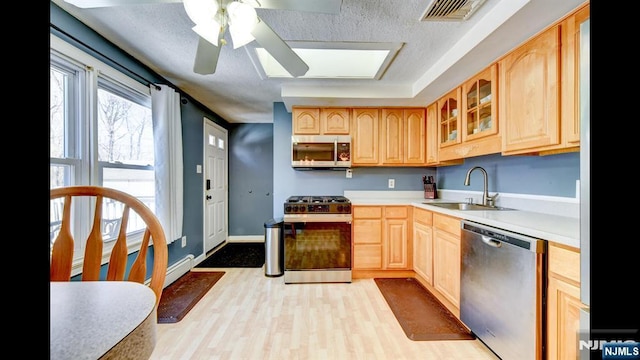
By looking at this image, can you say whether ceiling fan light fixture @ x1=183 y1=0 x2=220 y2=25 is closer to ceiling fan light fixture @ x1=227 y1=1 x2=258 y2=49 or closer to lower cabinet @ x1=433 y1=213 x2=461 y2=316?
ceiling fan light fixture @ x1=227 y1=1 x2=258 y2=49

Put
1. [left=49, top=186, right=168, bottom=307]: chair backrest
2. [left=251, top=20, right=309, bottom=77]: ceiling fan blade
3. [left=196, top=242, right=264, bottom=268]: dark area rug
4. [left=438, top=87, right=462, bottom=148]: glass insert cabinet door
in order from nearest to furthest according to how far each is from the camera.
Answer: [left=49, top=186, right=168, bottom=307]: chair backrest < [left=251, top=20, right=309, bottom=77]: ceiling fan blade < [left=438, top=87, right=462, bottom=148]: glass insert cabinet door < [left=196, top=242, right=264, bottom=268]: dark area rug

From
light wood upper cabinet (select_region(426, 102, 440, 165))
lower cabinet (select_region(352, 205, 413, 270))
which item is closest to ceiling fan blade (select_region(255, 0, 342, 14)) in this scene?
lower cabinet (select_region(352, 205, 413, 270))

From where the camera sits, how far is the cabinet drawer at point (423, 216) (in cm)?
261

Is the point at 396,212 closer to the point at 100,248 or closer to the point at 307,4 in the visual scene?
the point at 307,4

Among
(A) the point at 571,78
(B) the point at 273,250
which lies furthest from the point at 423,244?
(A) the point at 571,78

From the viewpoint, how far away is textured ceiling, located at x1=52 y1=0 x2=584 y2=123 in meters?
1.66

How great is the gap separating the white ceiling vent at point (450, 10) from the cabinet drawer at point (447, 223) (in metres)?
Result: 1.42

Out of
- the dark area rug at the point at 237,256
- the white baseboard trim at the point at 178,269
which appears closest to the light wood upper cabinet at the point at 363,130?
the dark area rug at the point at 237,256

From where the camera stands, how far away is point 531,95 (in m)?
1.73

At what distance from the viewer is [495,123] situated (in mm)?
2049

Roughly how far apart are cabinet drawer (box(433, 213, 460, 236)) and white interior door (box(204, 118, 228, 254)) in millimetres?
3088

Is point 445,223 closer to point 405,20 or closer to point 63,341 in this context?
point 405,20

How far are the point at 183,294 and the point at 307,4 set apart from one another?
2.71 meters
